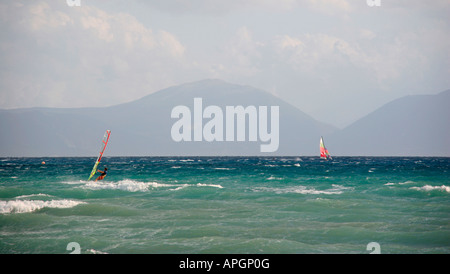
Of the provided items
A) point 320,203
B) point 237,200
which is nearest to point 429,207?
point 320,203

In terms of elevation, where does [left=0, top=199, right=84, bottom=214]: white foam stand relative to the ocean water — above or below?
above

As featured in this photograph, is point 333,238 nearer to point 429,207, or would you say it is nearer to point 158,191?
point 429,207

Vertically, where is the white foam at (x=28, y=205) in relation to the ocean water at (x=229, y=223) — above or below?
above

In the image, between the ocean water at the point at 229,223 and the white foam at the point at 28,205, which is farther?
the white foam at the point at 28,205

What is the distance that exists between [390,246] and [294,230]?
10.7 feet

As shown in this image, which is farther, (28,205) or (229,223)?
(28,205)

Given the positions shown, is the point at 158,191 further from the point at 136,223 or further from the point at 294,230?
the point at 294,230

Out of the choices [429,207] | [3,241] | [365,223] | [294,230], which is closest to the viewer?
[3,241]

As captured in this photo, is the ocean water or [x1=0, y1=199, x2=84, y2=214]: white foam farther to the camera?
[x1=0, y1=199, x2=84, y2=214]: white foam

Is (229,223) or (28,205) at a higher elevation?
(28,205)

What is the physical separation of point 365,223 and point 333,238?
2949 millimetres
